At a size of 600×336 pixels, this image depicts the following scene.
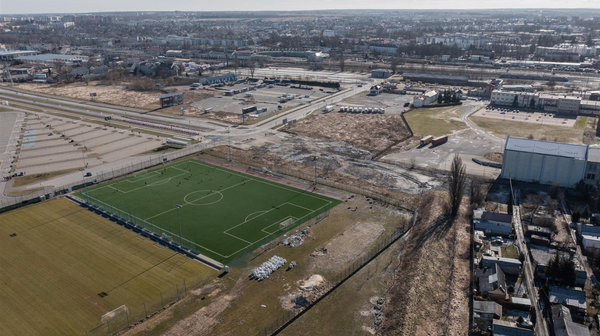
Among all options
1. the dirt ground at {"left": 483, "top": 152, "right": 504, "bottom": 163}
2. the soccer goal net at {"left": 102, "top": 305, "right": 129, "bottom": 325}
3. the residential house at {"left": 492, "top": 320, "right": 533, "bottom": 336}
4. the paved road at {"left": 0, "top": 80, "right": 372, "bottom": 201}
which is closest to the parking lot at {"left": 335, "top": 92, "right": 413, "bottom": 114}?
the paved road at {"left": 0, "top": 80, "right": 372, "bottom": 201}

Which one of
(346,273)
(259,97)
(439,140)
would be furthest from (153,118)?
(346,273)

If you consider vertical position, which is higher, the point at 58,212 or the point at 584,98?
the point at 584,98

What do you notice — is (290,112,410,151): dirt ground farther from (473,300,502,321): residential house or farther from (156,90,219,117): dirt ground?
(473,300,502,321): residential house

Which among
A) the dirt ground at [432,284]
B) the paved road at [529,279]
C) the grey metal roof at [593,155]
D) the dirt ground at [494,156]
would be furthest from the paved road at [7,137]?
the grey metal roof at [593,155]

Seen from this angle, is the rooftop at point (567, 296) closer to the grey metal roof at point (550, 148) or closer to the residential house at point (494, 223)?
the residential house at point (494, 223)

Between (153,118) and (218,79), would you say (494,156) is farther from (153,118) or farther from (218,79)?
(218,79)

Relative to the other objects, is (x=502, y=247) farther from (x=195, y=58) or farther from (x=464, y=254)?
(x=195, y=58)

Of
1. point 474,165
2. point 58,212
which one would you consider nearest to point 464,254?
point 474,165
